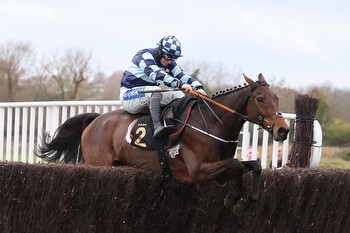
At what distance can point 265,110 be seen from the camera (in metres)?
5.19

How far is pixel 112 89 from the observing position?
25.3 meters

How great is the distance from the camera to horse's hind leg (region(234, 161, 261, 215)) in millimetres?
5223

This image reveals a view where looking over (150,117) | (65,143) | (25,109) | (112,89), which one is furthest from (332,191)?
(112,89)

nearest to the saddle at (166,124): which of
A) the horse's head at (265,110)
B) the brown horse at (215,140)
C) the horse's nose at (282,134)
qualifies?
the brown horse at (215,140)

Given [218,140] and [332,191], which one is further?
[332,191]

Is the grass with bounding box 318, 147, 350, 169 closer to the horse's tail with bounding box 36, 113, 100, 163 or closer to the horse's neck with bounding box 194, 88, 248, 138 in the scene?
the horse's tail with bounding box 36, 113, 100, 163

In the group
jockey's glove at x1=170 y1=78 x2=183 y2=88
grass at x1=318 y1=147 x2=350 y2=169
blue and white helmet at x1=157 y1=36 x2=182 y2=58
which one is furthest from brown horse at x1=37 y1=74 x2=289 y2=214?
grass at x1=318 y1=147 x2=350 y2=169

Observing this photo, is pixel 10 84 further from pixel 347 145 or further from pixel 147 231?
pixel 147 231

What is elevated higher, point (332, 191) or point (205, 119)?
point (205, 119)

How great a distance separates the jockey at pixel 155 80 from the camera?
587 cm

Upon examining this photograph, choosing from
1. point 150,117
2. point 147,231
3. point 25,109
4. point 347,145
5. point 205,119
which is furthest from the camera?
point 347,145

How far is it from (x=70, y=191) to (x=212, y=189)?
138 cm

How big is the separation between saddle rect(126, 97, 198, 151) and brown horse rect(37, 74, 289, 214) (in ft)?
0.18

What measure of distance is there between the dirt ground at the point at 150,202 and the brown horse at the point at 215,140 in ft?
0.94
